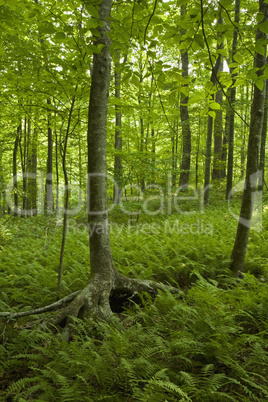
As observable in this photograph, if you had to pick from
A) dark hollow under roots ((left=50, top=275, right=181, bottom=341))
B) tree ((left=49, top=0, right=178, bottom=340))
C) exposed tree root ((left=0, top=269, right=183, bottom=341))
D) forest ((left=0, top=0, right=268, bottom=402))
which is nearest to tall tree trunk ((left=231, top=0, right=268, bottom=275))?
forest ((left=0, top=0, right=268, bottom=402))

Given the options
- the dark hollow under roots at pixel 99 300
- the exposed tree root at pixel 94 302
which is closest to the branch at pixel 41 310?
the exposed tree root at pixel 94 302

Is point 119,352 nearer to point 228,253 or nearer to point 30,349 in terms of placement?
point 30,349

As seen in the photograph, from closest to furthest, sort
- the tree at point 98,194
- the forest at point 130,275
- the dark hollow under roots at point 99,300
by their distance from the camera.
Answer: the forest at point 130,275 < the dark hollow under roots at point 99,300 < the tree at point 98,194

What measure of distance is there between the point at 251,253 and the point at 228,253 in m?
0.55

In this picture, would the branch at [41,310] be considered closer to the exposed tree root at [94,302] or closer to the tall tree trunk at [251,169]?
the exposed tree root at [94,302]

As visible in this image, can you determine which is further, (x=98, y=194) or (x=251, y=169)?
(x=251, y=169)

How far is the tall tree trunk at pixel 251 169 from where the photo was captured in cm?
382

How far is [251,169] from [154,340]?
299 centimetres

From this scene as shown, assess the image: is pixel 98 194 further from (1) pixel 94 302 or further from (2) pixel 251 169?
(2) pixel 251 169

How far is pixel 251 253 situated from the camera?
5.07 meters

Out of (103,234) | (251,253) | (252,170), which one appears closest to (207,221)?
(251,253)

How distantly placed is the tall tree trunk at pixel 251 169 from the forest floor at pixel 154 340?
39 cm

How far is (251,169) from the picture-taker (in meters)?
3.99

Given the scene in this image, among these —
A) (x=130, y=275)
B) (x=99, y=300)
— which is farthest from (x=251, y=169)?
(x=99, y=300)
